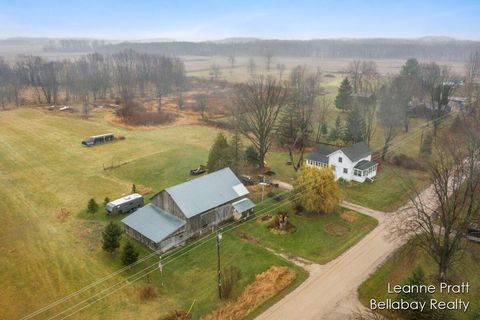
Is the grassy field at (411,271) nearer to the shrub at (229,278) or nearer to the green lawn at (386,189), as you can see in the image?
the shrub at (229,278)

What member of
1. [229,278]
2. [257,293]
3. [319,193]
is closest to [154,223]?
[229,278]

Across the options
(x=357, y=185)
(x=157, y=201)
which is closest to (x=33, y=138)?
(x=157, y=201)

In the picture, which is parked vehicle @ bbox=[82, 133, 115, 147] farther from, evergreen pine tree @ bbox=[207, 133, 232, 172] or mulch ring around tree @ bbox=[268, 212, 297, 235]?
mulch ring around tree @ bbox=[268, 212, 297, 235]

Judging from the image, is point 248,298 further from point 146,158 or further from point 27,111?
point 27,111

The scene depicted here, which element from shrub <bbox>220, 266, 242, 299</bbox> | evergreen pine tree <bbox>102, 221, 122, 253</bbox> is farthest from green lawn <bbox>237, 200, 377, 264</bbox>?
evergreen pine tree <bbox>102, 221, 122, 253</bbox>

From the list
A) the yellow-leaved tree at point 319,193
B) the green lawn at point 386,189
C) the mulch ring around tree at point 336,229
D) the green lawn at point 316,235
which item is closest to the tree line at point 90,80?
the green lawn at point 386,189
